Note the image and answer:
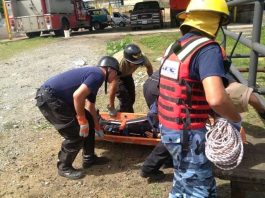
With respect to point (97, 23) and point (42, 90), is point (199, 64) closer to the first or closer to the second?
point (42, 90)

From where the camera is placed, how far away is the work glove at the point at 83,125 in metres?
4.32

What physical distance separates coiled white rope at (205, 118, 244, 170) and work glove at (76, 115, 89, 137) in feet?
6.32

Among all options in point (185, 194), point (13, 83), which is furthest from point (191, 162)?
point (13, 83)

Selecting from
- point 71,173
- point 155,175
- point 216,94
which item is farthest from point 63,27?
point 216,94

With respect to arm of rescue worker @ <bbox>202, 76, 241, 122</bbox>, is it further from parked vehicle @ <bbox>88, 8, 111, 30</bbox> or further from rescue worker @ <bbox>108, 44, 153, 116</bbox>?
parked vehicle @ <bbox>88, 8, 111, 30</bbox>

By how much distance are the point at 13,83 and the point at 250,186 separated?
7684 mm

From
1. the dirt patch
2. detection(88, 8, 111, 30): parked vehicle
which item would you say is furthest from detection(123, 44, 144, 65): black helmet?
detection(88, 8, 111, 30): parked vehicle

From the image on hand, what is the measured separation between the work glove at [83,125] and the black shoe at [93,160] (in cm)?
54

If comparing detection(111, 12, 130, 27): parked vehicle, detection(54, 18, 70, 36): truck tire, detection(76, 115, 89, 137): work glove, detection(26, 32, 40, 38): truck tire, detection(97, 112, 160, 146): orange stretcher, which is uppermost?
detection(76, 115, 89, 137): work glove

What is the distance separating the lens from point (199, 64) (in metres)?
2.47

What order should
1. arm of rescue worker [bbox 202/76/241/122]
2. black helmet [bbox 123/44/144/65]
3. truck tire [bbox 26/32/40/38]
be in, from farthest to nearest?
truck tire [bbox 26/32/40/38], black helmet [bbox 123/44/144/65], arm of rescue worker [bbox 202/76/241/122]

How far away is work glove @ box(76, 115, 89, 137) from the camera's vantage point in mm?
4324

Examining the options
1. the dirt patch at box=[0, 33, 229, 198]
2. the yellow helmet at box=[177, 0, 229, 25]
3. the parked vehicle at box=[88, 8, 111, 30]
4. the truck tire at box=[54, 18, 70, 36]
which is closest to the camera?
the yellow helmet at box=[177, 0, 229, 25]

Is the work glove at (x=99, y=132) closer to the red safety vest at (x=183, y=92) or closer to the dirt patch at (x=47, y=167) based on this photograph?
the dirt patch at (x=47, y=167)
